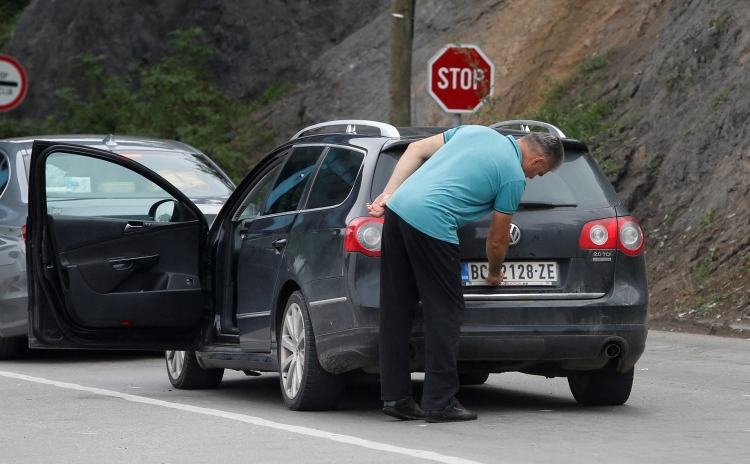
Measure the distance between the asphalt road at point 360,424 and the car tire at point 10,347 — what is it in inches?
42.7

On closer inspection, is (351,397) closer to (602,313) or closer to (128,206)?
(602,313)

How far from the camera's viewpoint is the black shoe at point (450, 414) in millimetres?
7211

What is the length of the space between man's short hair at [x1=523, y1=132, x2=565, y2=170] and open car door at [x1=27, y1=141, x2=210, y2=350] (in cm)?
253

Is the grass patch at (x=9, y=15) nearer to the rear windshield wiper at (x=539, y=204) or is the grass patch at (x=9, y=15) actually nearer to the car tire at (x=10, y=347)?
the car tire at (x=10, y=347)

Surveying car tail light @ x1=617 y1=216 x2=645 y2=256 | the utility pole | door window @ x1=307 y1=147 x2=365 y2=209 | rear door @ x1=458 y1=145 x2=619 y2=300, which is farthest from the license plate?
the utility pole

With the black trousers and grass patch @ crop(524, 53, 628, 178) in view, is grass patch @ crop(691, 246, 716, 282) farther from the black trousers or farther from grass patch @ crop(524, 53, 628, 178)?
the black trousers

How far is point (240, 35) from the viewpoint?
29578mm

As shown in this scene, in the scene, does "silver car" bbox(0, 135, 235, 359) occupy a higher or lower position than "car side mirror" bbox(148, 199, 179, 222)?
lower

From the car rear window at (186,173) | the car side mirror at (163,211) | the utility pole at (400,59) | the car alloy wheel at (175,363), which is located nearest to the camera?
the car side mirror at (163,211)

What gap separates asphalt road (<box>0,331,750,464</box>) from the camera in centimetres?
620

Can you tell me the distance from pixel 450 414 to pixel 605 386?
3.98 ft

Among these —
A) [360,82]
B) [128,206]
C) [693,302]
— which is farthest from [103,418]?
[360,82]

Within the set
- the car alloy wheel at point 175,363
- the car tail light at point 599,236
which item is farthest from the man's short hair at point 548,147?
the car alloy wheel at point 175,363

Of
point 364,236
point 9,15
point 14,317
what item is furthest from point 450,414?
point 9,15
